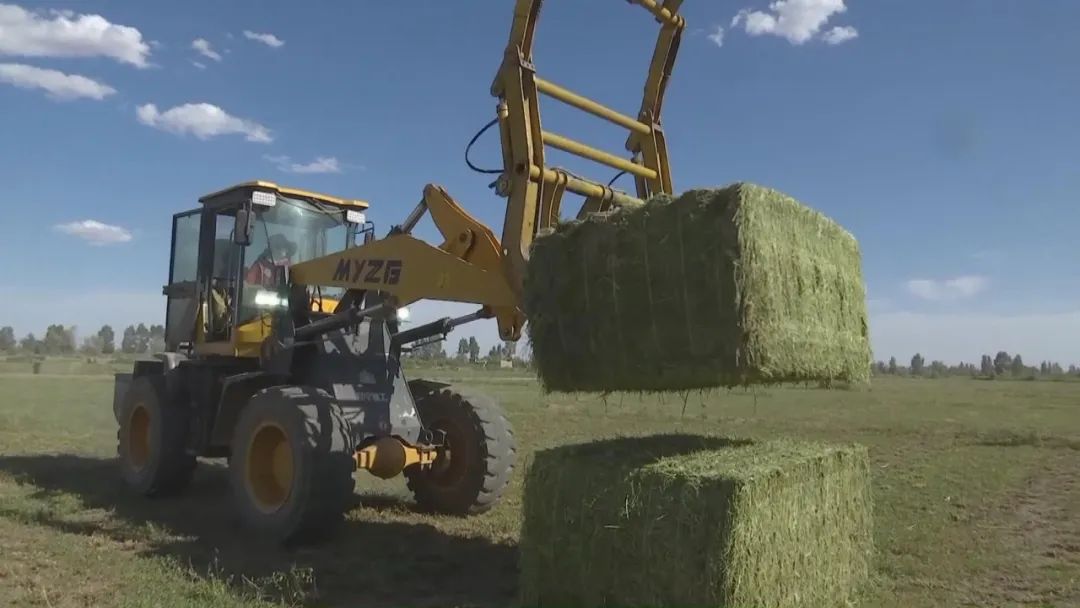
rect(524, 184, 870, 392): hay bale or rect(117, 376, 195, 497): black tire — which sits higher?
rect(524, 184, 870, 392): hay bale

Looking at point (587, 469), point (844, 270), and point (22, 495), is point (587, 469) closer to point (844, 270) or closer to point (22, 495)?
point (844, 270)

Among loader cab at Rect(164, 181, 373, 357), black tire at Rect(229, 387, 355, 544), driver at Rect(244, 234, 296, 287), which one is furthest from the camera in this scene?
driver at Rect(244, 234, 296, 287)

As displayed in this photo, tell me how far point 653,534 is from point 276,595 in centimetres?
267

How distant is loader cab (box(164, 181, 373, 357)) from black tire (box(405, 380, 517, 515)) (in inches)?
64.3

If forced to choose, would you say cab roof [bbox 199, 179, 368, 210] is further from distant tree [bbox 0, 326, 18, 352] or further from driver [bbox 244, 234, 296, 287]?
distant tree [bbox 0, 326, 18, 352]

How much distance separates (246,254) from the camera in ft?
30.4

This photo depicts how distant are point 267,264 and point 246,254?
0.24 m

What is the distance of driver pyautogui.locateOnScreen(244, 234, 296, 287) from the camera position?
928 cm

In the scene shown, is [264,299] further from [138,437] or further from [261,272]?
[138,437]

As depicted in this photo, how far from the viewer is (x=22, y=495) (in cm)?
923

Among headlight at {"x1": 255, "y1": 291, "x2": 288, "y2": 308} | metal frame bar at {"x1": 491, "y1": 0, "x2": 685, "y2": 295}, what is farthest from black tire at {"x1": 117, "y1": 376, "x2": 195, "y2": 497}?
metal frame bar at {"x1": 491, "y1": 0, "x2": 685, "y2": 295}

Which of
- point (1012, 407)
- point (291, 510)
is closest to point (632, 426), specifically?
point (291, 510)

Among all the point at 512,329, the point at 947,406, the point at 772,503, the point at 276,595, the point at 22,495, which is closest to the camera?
the point at 772,503

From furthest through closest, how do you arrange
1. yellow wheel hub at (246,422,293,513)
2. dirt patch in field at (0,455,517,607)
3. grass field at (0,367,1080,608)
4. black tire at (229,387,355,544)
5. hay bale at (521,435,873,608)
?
yellow wheel hub at (246,422,293,513) < black tire at (229,387,355,544) < dirt patch in field at (0,455,517,607) < grass field at (0,367,1080,608) < hay bale at (521,435,873,608)
